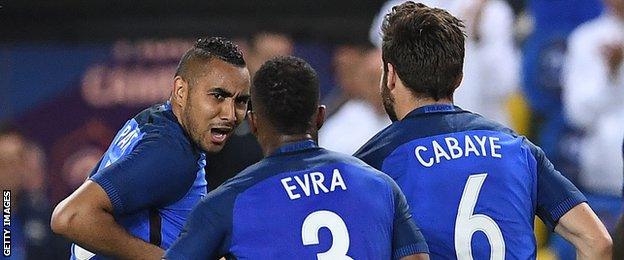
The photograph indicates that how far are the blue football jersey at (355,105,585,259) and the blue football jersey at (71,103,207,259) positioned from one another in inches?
23.4

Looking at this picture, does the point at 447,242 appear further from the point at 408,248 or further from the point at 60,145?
the point at 60,145

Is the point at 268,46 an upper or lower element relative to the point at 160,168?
upper

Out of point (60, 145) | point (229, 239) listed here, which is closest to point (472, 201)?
point (229, 239)

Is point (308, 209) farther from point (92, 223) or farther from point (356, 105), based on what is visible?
point (356, 105)

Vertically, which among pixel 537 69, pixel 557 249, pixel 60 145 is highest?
pixel 537 69

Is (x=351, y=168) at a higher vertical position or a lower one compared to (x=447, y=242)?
higher

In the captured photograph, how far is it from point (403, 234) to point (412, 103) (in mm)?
471

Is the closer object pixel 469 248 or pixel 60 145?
pixel 469 248

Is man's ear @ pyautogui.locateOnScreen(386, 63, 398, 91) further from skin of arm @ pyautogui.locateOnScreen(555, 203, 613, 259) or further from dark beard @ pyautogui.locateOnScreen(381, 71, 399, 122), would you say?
skin of arm @ pyautogui.locateOnScreen(555, 203, 613, 259)

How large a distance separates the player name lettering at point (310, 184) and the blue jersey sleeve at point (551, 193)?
2.22 ft

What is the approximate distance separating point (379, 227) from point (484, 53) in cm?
440

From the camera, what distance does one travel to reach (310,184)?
3.20m

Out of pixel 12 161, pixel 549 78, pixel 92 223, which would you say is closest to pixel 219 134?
pixel 92 223

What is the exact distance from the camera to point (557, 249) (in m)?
7.41
